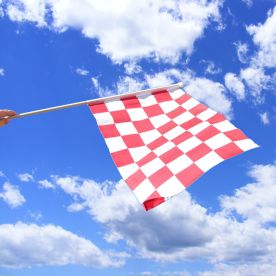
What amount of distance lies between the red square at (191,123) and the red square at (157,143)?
47 centimetres

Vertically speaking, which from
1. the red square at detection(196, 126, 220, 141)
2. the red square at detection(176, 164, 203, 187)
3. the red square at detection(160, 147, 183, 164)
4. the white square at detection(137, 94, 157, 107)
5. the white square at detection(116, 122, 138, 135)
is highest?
the white square at detection(137, 94, 157, 107)

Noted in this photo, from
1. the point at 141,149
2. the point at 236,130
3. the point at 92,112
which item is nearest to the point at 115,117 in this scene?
the point at 92,112

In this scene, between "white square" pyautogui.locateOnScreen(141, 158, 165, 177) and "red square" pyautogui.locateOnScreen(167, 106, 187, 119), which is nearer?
"white square" pyautogui.locateOnScreen(141, 158, 165, 177)

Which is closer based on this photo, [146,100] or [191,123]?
[191,123]

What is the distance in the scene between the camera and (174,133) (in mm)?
9109

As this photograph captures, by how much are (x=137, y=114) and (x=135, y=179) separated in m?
2.05

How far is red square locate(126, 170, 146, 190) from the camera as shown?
8023 millimetres

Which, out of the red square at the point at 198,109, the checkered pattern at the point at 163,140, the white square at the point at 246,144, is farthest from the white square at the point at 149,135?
the white square at the point at 246,144

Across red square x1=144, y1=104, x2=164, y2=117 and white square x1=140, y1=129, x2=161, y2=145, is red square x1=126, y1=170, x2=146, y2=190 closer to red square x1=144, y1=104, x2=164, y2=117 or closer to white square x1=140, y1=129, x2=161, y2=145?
white square x1=140, y1=129, x2=161, y2=145

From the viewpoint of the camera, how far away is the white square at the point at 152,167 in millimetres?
8238

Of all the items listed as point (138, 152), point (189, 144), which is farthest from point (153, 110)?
point (189, 144)

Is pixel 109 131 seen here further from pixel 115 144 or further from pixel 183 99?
pixel 183 99

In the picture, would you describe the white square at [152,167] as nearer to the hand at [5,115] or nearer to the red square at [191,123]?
the red square at [191,123]

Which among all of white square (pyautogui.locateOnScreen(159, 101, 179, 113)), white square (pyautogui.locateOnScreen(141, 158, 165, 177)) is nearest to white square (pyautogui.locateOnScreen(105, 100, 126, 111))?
white square (pyautogui.locateOnScreen(159, 101, 179, 113))
